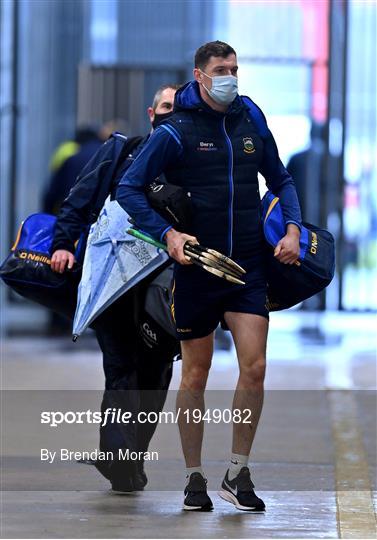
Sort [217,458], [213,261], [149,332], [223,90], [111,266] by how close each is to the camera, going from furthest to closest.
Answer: [217,458]
[149,332]
[111,266]
[223,90]
[213,261]

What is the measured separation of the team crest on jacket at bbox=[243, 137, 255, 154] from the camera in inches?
224

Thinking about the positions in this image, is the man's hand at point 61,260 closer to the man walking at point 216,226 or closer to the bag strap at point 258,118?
the man walking at point 216,226

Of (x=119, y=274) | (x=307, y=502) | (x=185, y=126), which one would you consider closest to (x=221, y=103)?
(x=185, y=126)

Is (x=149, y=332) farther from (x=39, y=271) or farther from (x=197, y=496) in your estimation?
(x=197, y=496)

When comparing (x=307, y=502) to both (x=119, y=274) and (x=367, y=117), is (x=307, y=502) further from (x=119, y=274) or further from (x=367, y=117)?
(x=367, y=117)

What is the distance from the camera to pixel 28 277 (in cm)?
633

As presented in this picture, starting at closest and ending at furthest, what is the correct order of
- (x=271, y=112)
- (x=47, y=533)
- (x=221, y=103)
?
(x=47, y=533), (x=221, y=103), (x=271, y=112)

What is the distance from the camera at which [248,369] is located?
5.65 metres

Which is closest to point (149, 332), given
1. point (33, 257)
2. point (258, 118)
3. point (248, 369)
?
point (33, 257)

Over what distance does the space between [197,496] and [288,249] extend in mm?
1006

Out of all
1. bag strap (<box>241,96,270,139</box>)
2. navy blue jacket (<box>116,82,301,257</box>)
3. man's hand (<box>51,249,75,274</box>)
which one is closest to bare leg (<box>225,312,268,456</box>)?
navy blue jacket (<box>116,82,301,257</box>)

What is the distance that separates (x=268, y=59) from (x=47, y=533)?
8.97 meters

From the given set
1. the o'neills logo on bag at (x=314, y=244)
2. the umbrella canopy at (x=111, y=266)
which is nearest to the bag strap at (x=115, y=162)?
the umbrella canopy at (x=111, y=266)

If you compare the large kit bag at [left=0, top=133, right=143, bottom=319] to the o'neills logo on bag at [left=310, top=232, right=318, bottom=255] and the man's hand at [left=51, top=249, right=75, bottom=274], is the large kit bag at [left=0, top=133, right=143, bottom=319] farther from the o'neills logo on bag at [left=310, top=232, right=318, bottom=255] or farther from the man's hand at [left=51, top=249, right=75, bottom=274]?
the o'neills logo on bag at [left=310, top=232, right=318, bottom=255]
